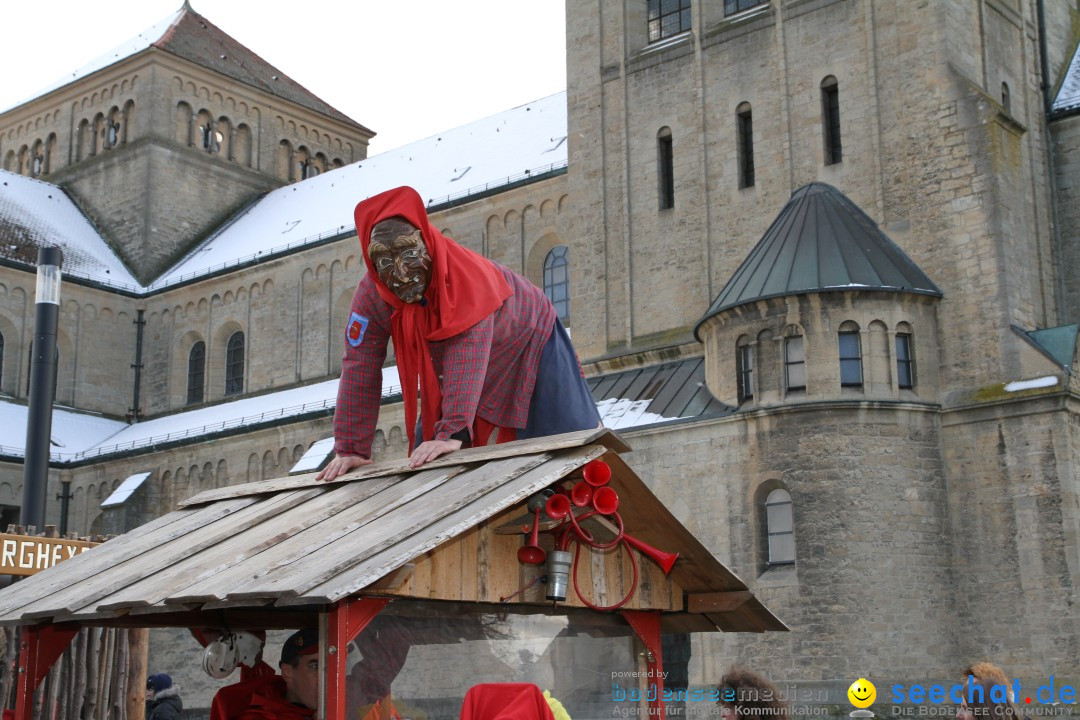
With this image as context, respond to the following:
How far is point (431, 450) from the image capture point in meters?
6.92

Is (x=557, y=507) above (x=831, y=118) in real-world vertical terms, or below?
below

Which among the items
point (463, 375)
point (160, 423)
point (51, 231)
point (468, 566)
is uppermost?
point (51, 231)

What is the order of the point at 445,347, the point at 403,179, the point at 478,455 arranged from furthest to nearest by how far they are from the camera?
1. the point at 403,179
2. the point at 445,347
3. the point at 478,455

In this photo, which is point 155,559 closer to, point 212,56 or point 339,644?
point 339,644

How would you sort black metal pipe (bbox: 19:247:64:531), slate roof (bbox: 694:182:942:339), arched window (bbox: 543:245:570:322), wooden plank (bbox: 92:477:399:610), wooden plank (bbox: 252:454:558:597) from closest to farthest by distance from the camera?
wooden plank (bbox: 252:454:558:597)
wooden plank (bbox: 92:477:399:610)
black metal pipe (bbox: 19:247:64:531)
slate roof (bbox: 694:182:942:339)
arched window (bbox: 543:245:570:322)

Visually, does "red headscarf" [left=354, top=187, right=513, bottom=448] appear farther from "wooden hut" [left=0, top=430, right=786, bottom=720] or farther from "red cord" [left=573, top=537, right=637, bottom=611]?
"red cord" [left=573, top=537, right=637, bottom=611]

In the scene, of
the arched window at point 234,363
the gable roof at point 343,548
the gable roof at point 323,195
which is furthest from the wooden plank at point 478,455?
the arched window at point 234,363

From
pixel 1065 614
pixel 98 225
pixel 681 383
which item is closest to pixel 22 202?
pixel 98 225

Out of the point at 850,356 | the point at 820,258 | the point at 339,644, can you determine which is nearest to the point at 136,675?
the point at 339,644

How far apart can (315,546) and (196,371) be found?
39700 mm

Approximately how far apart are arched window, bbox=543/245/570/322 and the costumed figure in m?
26.5

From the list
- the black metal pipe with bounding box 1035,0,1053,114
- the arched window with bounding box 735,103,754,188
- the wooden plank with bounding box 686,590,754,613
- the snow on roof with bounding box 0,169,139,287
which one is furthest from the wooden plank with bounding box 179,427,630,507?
the snow on roof with bounding box 0,169,139,287

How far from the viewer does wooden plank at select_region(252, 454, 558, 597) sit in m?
5.25

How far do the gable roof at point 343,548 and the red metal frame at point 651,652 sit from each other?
73mm
